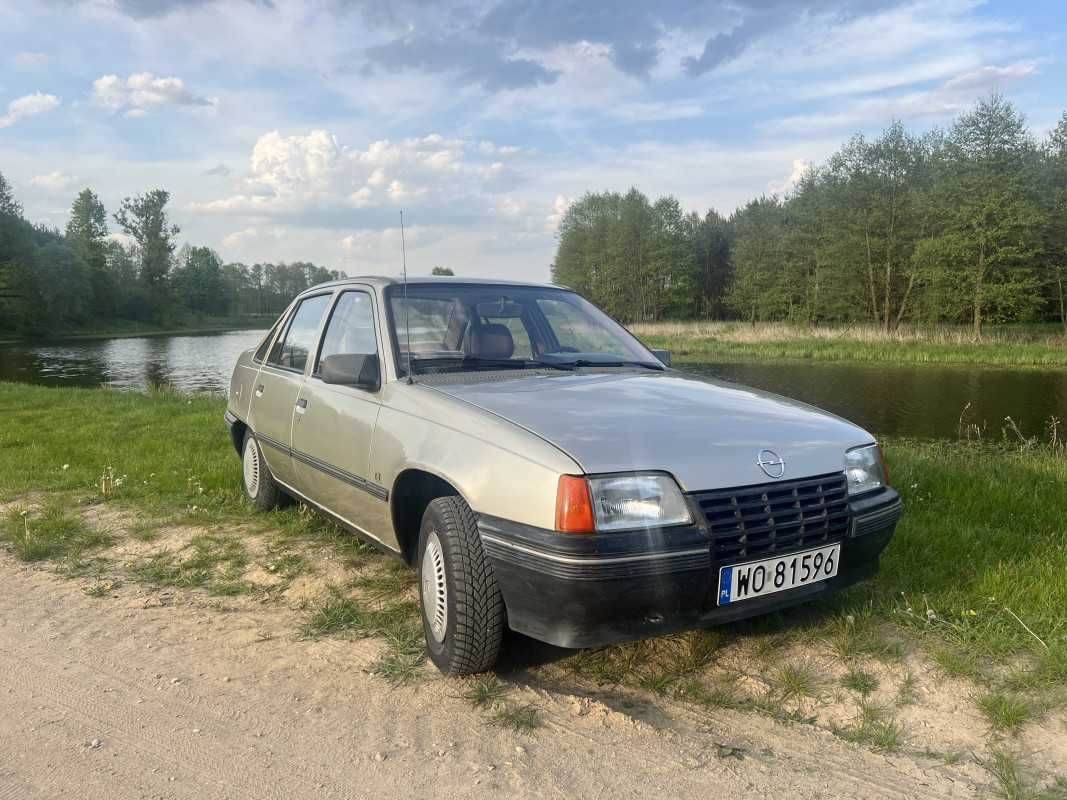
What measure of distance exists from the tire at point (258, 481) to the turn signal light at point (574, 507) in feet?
10.7

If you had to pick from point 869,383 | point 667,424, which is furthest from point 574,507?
point 869,383

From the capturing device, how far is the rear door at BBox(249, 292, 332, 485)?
459cm

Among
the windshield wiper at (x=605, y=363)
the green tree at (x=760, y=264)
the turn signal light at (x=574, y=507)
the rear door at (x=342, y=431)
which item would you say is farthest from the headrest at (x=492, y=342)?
the green tree at (x=760, y=264)

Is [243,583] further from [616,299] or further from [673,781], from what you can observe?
[616,299]

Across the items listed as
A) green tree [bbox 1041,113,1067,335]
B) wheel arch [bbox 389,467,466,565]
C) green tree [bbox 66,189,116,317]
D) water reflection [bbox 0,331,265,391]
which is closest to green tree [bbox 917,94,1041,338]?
green tree [bbox 1041,113,1067,335]

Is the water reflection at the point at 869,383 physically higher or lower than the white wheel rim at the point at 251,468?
lower

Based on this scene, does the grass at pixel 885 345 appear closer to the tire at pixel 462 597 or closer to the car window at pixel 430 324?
the car window at pixel 430 324

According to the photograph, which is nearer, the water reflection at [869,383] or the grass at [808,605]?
the grass at [808,605]

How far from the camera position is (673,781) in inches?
91.3

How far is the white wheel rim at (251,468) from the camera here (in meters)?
5.45

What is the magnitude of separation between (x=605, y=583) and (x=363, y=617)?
156cm

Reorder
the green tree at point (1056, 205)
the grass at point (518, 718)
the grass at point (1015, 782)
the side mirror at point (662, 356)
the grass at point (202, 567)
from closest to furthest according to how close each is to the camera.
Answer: the grass at point (1015, 782) → the grass at point (518, 718) → the grass at point (202, 567) → the side mirror at point (662, 356) → the green tree at point (1056, 205)

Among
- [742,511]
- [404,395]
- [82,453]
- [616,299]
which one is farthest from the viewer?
→ [616,299]

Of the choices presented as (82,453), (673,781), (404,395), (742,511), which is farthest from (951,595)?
(82,453)
